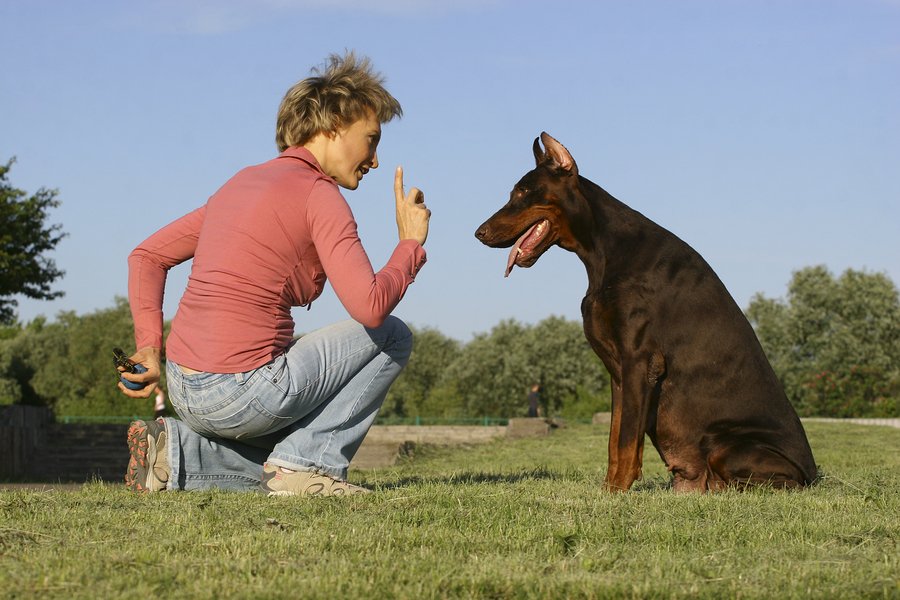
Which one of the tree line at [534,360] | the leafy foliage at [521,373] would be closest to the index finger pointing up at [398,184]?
the tree line at [534,360]

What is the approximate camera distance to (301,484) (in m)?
4.89

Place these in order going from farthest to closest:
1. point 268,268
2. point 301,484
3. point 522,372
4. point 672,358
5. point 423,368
Answer: point 423,368
point 522,372
point 672,358
point 301,484
point 268,268

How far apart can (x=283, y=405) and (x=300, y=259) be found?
0.71 meters

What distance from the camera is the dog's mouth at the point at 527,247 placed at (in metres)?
6.26

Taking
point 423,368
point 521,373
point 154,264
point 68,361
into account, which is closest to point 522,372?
point 521,373

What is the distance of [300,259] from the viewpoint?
4875 mm

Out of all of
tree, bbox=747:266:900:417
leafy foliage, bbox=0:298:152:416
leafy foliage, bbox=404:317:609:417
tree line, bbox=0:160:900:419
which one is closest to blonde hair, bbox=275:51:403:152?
tree line, bbox=0:160:900:419

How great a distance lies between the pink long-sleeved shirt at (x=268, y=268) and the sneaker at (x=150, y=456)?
0.46 m

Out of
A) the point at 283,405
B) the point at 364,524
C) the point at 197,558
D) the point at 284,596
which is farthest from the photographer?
the point at 283,405

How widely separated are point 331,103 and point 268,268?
0.91 metres

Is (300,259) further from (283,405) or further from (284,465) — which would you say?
(284,465)

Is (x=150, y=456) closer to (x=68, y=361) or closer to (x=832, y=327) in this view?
(x=832, y=327)

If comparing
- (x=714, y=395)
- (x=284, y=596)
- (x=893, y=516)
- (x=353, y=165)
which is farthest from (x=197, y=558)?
(x=714, y=395)

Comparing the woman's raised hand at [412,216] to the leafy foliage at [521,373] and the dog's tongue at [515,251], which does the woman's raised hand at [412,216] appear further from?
the leafy foliage at [521,373]
